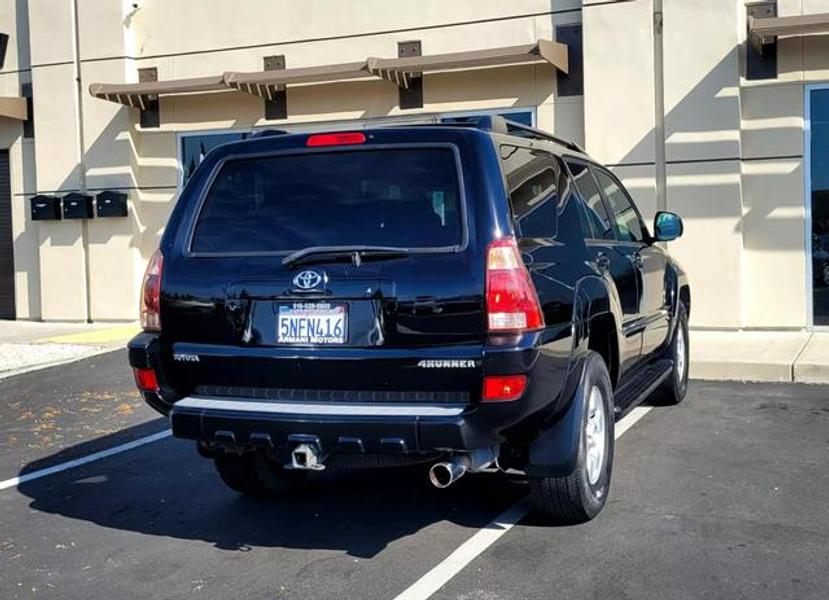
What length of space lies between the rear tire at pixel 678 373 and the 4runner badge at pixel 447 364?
3694 millimetres

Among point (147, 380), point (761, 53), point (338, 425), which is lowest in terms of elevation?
point (338, 425)

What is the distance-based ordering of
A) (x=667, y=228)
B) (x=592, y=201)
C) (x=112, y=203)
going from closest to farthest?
(x=592, y=201)
(x=667, y=228)
(x=112, y=203)

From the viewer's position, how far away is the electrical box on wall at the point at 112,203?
1427 centimetres

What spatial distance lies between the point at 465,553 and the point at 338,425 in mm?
974

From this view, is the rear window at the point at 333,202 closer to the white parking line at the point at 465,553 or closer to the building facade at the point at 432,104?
the white parking line at the point at 465,553

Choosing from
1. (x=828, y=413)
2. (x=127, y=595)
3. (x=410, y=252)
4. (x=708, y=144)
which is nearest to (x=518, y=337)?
(x=410, y=252)

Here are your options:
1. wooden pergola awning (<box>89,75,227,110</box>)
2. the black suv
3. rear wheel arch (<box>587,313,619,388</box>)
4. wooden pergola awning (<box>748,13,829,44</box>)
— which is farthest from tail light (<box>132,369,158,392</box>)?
wooden pergola awning (<box>89,75,227,110</box>)

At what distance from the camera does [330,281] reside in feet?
14.3

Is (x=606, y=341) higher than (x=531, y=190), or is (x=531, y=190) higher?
(x=531, y=190)

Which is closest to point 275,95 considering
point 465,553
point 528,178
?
point 528,178

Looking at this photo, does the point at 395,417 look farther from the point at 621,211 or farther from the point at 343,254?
the point at 621,211

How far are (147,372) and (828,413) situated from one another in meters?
5.37

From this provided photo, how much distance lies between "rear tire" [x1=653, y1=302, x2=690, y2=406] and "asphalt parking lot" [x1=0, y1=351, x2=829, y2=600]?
50 centimetres

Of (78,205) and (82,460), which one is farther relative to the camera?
(78,205)
